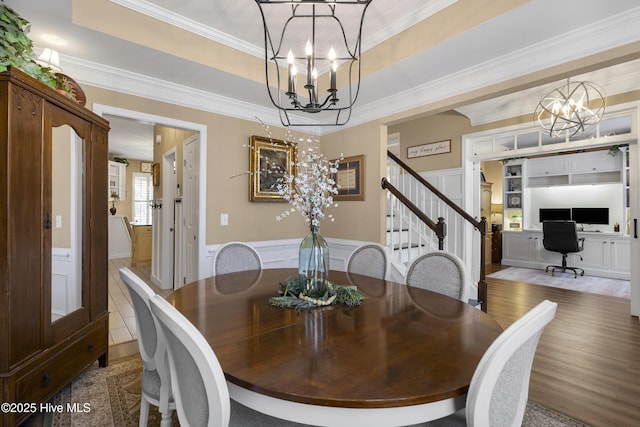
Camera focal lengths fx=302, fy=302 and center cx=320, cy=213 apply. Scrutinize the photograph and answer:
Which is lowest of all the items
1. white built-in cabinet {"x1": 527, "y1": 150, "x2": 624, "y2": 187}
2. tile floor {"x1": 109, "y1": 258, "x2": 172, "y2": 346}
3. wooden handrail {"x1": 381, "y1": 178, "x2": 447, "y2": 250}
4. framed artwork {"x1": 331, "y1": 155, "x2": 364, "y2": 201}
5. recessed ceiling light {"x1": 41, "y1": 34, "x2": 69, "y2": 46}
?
tile floor {"x1": 109, "y1": 258, "x2": 172, "y2": 346}

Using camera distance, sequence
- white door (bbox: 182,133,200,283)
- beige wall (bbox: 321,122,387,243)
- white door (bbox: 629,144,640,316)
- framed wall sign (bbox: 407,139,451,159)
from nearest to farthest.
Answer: white door (bbox: 629,144,640,316), beige wall (bbox: 321,122,387,243), white door (bbox: 182,133,200,283), framed wall sign (bbox: 407,139,451,159)

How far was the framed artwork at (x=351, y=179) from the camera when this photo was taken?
354 centimetres

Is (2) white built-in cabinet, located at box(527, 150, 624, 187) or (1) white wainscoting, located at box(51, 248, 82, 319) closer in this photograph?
(1) white wainscoting, located at box(51, 248, 82, 319)

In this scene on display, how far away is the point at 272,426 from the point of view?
3.25 feet

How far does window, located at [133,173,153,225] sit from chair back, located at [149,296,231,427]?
8695mm

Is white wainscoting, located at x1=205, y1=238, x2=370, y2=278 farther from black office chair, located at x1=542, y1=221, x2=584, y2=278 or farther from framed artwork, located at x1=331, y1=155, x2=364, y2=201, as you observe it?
black office chair, located at x1=542, y1=221, x2=584, y2=278

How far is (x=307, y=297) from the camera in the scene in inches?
62.1

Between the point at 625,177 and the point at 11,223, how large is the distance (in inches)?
330

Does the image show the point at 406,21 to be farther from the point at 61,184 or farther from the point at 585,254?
the point at 585,254

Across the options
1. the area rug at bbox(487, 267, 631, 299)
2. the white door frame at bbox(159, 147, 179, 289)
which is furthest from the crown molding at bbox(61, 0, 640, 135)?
the area rug at bbox(487, 267, 631, 299)

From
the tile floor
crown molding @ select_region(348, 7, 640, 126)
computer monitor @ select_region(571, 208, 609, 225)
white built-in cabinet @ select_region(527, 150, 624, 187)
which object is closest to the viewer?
crown molding @ select_region(348, 7, 640, 126)

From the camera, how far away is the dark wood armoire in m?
1.44

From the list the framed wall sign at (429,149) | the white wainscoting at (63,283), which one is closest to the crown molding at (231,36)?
the white wainscoting at (63,283)

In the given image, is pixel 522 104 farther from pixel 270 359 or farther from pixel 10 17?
pixel 10 17
